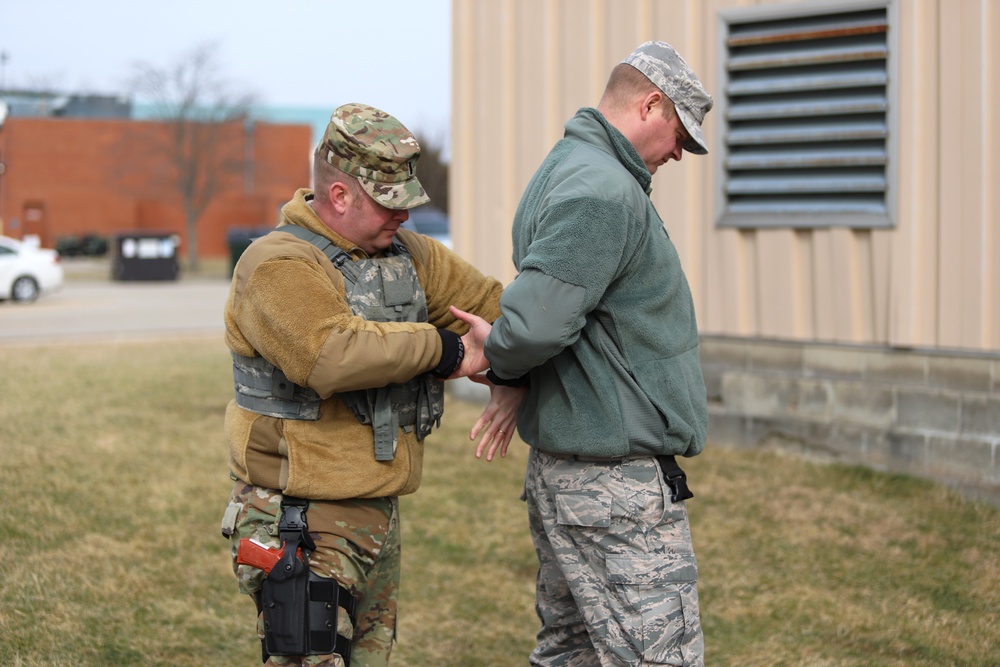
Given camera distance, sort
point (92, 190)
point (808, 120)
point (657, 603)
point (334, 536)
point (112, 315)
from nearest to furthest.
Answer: point (657, 603)
point (334, 536)
point (808, 120)
point (112, 315)
point (92, 190)

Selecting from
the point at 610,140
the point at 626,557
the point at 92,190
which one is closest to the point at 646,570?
the point at 626,557

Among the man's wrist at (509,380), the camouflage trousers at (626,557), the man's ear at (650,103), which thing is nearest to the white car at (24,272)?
the man's wrist at (509,380)

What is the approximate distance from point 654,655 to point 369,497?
886 mm

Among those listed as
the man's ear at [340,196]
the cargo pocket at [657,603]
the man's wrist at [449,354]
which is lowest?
the cargo pocket at [657,603]

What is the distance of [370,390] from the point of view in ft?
10.1

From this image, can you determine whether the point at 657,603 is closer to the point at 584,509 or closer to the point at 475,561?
the point at 584,509

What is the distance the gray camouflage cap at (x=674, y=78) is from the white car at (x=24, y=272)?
21173 millimetres

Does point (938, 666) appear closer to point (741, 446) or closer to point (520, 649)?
point (520, 649)

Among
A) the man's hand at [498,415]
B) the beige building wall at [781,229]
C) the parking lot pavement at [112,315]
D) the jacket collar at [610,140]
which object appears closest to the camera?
the jacket collar at [610,140]

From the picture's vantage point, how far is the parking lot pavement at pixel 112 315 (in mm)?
16250

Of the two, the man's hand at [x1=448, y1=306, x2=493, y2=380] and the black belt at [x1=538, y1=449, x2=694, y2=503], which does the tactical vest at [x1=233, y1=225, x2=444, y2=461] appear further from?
the black belt at [x1=538, y1=449, x2=694, y2=503]

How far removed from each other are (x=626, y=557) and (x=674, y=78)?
4.31 ft

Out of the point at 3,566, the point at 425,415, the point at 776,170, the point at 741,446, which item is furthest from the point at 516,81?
the point at 425,415

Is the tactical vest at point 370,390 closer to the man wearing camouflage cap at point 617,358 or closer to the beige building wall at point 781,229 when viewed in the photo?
the man wearing camouflage cap at point 617,358
